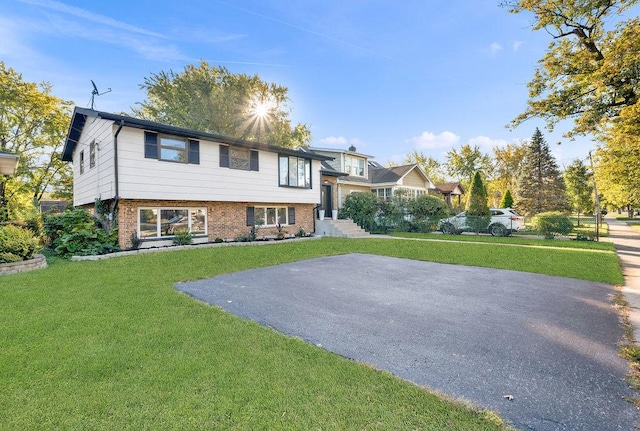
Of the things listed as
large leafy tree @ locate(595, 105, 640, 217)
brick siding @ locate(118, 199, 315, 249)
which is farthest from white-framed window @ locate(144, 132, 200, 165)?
large leafy tree @ locate(595, 105, 640, 217)

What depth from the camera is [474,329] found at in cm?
417

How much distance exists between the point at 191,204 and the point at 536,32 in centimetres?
1359

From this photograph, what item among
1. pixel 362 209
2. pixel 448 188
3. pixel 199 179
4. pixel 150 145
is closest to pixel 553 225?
pixel 362 209

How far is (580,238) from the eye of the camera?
14.1 m

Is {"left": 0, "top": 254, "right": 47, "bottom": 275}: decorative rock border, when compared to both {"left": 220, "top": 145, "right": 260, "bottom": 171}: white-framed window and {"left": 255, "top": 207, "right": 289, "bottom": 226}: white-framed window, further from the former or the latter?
{"left": 255, "top": 207, "right": 289, "bottom": 226}: white-framed window

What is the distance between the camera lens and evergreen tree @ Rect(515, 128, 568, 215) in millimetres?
28125

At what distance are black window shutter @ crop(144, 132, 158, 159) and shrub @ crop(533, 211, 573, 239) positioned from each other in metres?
18.0

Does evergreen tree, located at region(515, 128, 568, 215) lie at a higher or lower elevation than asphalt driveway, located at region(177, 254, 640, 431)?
higher

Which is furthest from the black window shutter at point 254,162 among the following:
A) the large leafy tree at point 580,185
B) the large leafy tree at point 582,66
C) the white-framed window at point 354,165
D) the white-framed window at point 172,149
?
the large leafy tree at point 580,185

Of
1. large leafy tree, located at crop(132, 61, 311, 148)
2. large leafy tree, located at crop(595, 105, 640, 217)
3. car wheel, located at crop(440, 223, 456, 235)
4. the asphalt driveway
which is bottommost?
the asphalt driveway

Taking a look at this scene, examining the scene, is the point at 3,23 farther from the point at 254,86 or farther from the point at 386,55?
the point at 254,86

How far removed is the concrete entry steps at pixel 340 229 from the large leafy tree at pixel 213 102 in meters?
14.5

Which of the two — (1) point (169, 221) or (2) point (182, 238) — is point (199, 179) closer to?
(1) point (169, 221)

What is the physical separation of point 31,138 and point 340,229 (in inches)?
884
